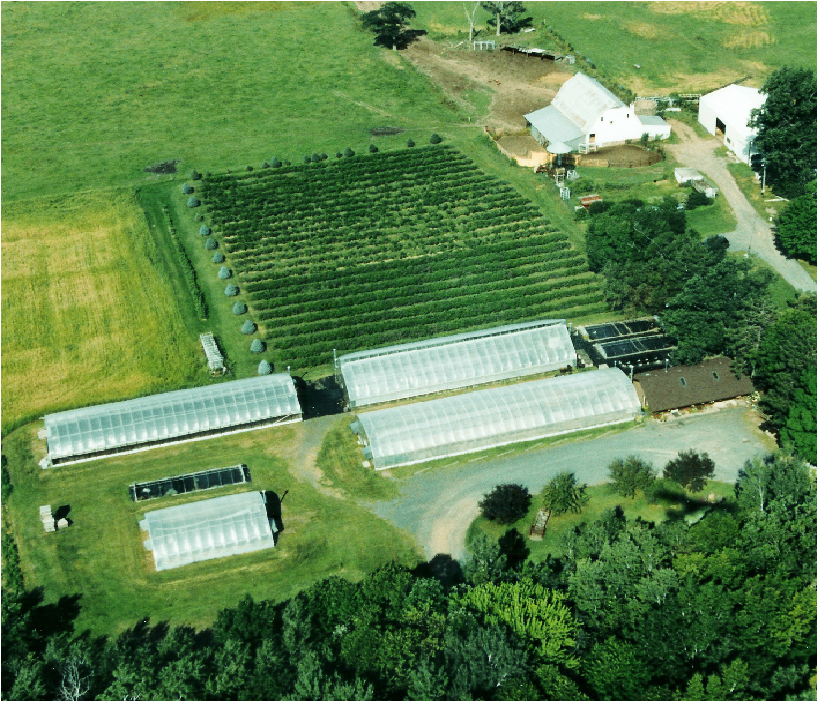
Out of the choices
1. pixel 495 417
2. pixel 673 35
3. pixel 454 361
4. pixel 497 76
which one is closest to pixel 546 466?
pixel 495 417

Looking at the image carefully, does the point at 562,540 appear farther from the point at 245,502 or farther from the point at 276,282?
the point at 276,282

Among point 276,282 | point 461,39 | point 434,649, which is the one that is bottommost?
point 434,649

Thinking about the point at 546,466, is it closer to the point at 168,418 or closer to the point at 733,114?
the point at 168,418

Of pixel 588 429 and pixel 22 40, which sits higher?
pixel 22 40

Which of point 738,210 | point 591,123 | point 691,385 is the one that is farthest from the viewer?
point 591,123

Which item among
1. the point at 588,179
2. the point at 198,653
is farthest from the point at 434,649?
the point at 588,179

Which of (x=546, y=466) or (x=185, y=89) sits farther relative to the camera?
(x=185, y=89)
